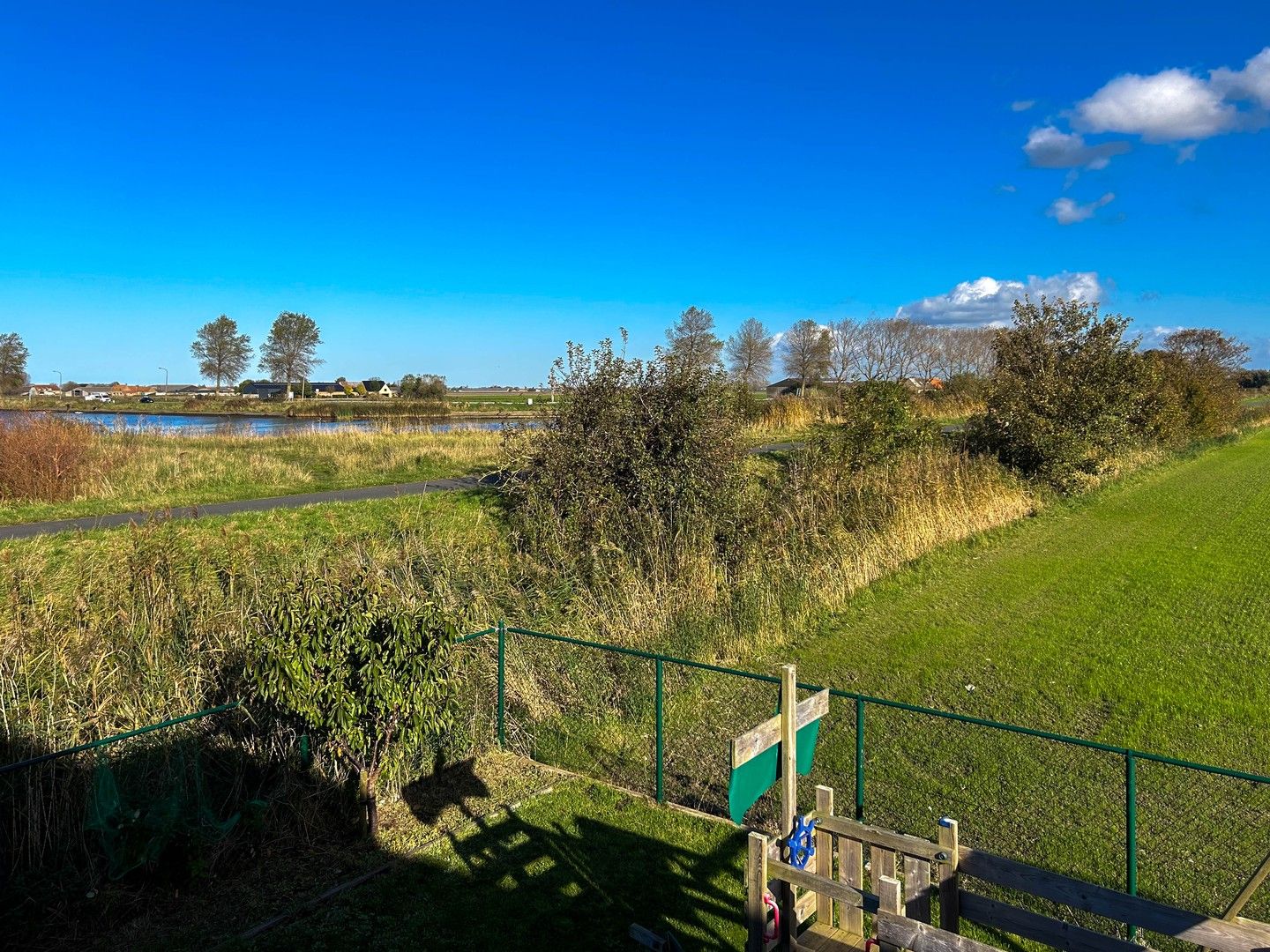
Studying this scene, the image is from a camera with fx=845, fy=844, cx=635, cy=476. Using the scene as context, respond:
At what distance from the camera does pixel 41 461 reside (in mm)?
17656

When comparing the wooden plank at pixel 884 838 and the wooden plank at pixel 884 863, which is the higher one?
the wooden plank at pixel 884 838

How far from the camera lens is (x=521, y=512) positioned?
15.2m

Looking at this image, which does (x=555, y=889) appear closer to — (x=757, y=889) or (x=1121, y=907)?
(x=757, y=889)

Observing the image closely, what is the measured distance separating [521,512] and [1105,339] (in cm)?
2051

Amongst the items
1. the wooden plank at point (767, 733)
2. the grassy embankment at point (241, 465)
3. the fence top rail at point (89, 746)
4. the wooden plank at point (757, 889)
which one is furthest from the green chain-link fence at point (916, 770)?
the grassy embankment at point (241, 465)

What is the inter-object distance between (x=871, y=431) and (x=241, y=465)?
53.2 ft

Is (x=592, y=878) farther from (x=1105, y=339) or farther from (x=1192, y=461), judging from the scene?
(x=1192, y=461)

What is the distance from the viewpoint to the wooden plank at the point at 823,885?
4.13m

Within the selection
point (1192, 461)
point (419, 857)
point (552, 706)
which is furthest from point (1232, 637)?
point (1192, 461)

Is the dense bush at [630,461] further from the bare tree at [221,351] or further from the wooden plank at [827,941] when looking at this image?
the bare tree at [221,351]

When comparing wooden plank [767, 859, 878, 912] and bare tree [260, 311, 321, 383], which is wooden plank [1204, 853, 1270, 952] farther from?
bare tree [260, 311, 321, 383]

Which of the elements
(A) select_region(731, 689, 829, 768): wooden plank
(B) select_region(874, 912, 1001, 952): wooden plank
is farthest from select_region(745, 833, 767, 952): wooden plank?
(B) select_region(874, 912, 1001, 952): wooden plank

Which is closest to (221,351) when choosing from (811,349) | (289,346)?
(289,346)

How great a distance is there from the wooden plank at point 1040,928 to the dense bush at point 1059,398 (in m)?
23.0
